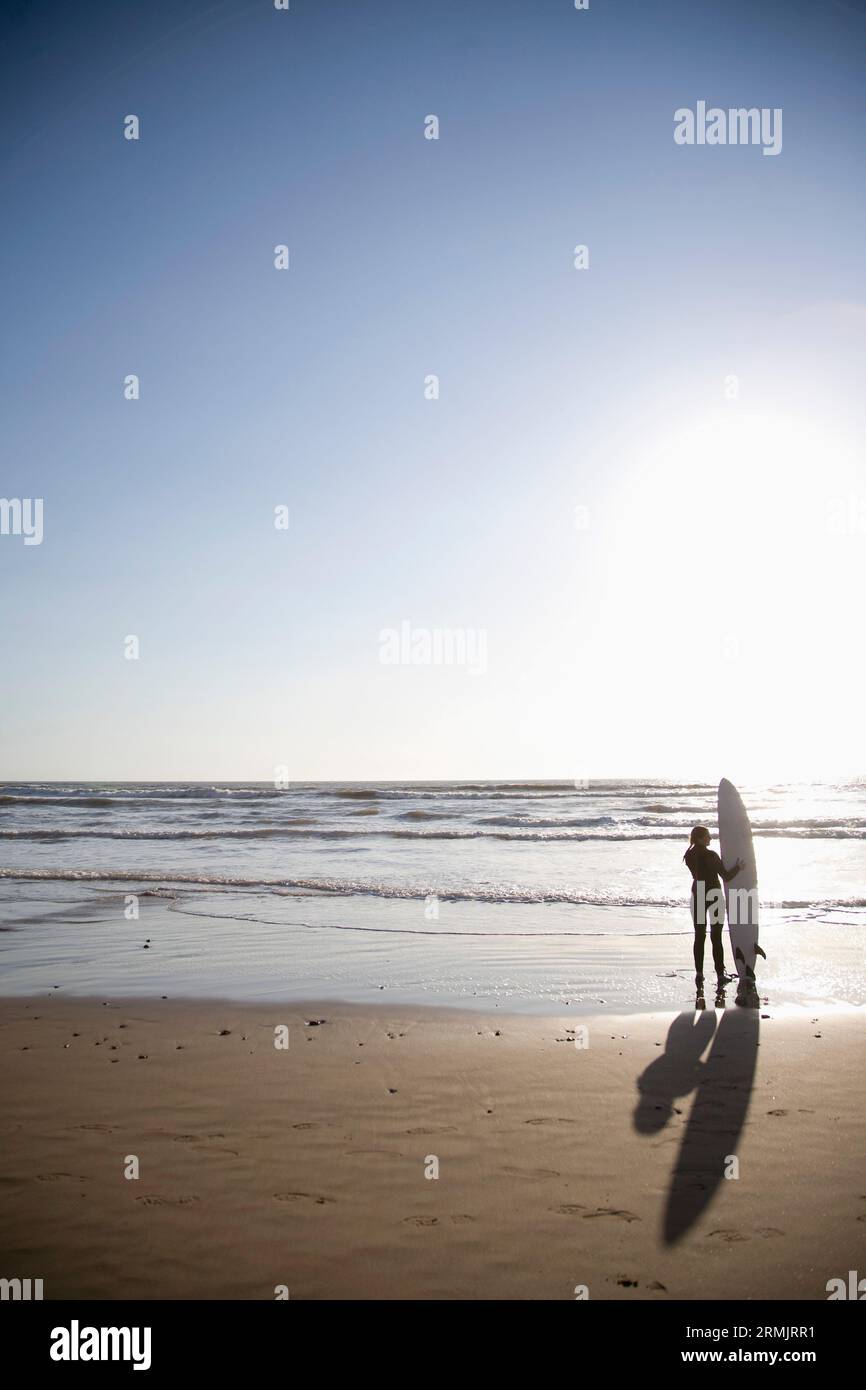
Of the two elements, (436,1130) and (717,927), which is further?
(717,927)

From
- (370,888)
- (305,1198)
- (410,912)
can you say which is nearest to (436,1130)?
(305,1198)

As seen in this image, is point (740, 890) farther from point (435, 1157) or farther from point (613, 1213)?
point (613, 1213)

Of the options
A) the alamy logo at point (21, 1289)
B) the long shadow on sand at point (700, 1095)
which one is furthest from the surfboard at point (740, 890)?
the alamy logo at point (21, 1289)

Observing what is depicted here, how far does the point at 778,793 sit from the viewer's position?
56406mm

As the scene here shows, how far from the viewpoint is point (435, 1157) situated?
195 inches

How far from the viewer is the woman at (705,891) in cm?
934

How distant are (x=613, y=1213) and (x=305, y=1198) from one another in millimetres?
1589

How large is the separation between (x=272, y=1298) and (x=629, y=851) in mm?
22551

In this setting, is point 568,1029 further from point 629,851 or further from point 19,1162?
point 629,851

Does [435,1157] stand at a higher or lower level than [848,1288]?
higher
